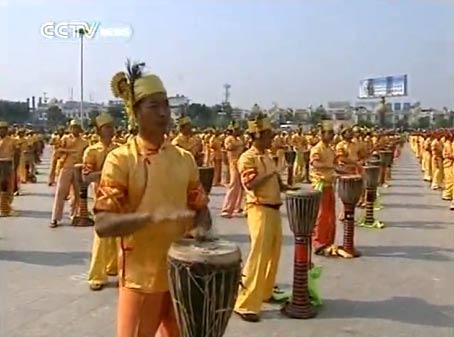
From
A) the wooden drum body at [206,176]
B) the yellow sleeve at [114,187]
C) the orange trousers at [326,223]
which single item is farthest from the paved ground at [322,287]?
the yellow sleeve at [114,187]

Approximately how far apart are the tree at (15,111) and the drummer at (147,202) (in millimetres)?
63418

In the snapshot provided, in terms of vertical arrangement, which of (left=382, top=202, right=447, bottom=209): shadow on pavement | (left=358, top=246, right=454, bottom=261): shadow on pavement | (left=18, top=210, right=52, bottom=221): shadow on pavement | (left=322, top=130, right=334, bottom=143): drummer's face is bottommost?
(left=18, top=210, right=52, bottom=221): shadow on pavement

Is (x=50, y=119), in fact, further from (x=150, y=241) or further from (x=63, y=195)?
(x=150, y=241)

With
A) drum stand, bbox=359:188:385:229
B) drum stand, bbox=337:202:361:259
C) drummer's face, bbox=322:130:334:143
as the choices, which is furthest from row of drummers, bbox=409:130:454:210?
drum stand, bbox=337:202:361:259

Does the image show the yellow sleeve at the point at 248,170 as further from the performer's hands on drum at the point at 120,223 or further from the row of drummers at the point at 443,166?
the row of drummers at the point at 443,166

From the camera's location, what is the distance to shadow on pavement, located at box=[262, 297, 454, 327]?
6137 mm

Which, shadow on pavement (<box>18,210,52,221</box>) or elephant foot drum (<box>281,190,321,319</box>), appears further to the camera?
shadow on pavement (<box>18,210,52,221</box>)

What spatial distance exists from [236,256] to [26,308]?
11.9 feet

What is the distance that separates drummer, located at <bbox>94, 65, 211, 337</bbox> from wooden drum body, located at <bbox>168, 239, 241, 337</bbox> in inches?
5.7

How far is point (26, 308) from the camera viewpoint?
6.27 m

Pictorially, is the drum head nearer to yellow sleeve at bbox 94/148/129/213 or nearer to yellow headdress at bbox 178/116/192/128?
yellow sleeve at bbox 94/148/129/213

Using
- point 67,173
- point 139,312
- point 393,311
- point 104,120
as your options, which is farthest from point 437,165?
point 139,312

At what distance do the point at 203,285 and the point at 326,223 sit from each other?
5.96 metres

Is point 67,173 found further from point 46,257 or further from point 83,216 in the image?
point 46,257
